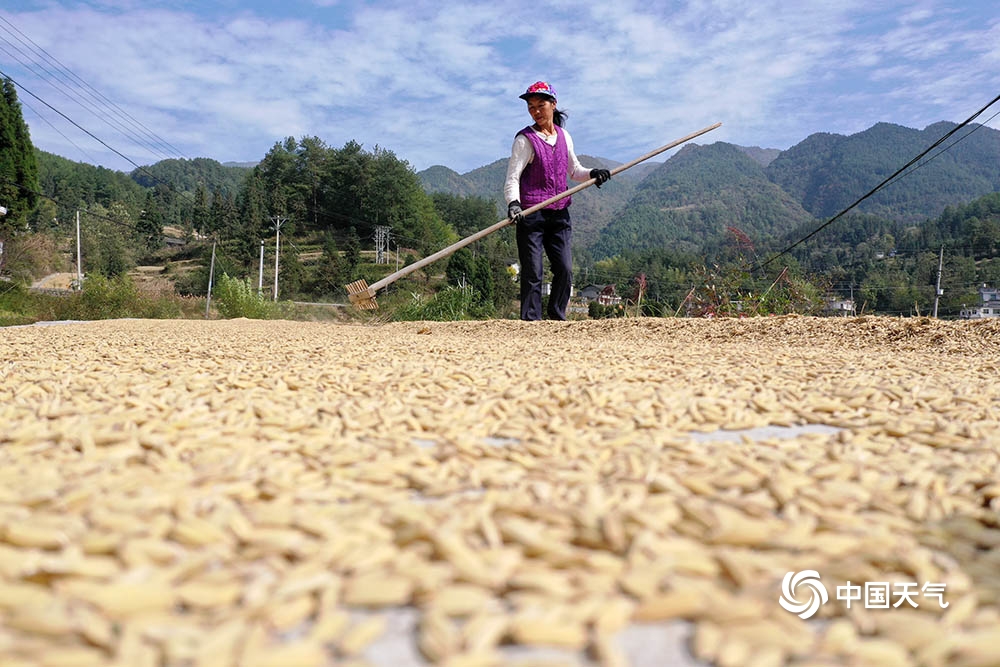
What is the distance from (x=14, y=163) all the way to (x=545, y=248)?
26.4 m

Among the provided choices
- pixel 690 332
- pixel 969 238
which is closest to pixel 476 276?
pixel 690 332

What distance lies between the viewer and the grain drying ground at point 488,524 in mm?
737

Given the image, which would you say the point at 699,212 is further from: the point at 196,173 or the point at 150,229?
the point at 150,229

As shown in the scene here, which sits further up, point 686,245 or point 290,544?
point 686,245

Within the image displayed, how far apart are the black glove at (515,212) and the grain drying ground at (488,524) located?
3241 mm

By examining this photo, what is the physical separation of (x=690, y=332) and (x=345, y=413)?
3.76 meters

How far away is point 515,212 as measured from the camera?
5.14m

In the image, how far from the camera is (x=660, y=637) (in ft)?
2.46

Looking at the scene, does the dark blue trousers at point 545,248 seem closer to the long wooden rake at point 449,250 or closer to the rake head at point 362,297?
the long wooden rake at point 449,250

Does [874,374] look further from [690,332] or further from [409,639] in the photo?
[690,332]

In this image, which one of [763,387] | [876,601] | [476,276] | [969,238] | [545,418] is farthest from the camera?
[969,238]

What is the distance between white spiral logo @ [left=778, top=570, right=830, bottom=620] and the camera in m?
A: 0.82

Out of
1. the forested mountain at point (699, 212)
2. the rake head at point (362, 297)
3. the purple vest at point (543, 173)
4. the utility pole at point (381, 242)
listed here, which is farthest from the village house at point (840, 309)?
the forested mountain at point (699, 212)

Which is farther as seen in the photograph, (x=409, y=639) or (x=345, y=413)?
(x=345, y=413)
